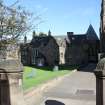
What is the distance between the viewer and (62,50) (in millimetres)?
75312

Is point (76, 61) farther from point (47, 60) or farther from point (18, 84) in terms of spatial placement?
point (18, 84)

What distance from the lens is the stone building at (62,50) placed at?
7447 cm

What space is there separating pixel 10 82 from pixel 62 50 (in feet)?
221

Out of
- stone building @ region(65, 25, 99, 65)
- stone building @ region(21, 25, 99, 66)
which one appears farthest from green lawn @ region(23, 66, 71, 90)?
stone building @ region(65, 25, 99, 65)

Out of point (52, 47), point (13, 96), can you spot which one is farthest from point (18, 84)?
point (52, 47)

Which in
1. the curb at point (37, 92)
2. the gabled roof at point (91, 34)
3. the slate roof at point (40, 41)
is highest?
the gabled roof at point (91, 34)

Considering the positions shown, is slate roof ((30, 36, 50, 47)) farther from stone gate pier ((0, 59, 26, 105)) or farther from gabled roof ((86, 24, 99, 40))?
stone gate pier ((0, 59, 26, 105))

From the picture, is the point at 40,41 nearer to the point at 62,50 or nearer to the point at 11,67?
the point at 62,50

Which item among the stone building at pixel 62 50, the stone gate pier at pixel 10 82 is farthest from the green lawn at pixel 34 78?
the stone building at pixel 62 50

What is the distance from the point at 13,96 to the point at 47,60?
68.1 m

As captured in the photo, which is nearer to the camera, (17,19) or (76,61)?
(17,19)

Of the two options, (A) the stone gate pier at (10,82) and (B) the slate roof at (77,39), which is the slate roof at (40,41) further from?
(A) the stone gate pier at (10,82)

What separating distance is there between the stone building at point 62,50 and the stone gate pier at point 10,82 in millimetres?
64914

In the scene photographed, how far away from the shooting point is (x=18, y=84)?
26.9 feet
